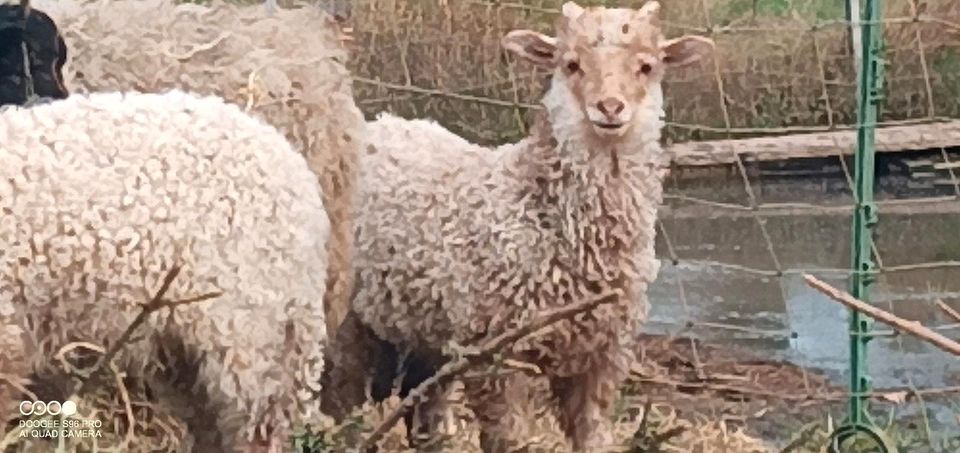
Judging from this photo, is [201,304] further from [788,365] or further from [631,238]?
[788,365]

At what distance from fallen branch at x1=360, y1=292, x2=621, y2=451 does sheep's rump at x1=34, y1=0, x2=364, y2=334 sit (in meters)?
0.26

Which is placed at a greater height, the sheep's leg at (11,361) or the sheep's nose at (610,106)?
the sheep's nose at (610,106)

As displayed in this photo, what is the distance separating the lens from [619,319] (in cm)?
251

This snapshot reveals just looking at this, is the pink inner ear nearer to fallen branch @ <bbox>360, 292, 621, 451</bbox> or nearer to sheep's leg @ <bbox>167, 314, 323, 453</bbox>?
fallen branch @ <bbox>360, 292, 621, 451</bbox>

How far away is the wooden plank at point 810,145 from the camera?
8.60 ft

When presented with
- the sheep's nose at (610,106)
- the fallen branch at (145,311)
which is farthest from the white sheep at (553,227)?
the fallen branch at (145,311)

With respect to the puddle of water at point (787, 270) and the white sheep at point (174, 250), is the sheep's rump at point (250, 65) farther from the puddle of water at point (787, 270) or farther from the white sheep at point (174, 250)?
the puddle of water at point (787, 270)

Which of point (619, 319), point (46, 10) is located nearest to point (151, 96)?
point (46, 10)

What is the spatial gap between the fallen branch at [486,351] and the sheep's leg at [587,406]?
136mm

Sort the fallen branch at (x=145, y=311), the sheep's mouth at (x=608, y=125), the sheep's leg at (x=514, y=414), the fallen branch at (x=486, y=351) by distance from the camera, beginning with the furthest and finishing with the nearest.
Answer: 1. the sheep's leg at (x=514, y=414)
2. the sheep's mouth at (x=608, y=125)
3. the fallen branch at (x=486, y=351)
4. the fallen branch at (x=145, y=311)

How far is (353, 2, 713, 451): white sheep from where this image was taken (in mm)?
2416

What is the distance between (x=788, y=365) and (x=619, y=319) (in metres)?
0.34

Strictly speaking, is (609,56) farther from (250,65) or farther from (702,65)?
(250,65)

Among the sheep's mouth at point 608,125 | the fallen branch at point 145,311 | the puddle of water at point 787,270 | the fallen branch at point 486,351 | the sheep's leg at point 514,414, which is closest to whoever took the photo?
the fallen branch at point 145,311
